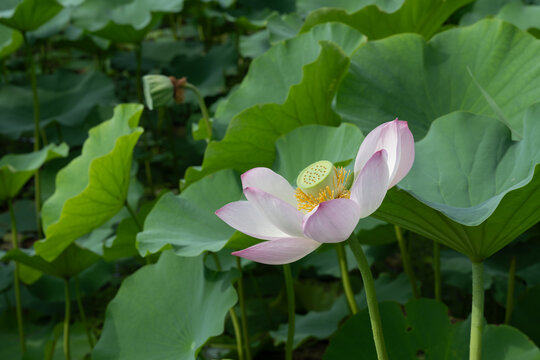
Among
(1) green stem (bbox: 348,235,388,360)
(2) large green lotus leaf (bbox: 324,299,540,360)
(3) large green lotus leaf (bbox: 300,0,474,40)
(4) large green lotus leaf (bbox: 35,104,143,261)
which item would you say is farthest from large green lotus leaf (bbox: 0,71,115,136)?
(1) green stem (bbox: 348,235,388,360)

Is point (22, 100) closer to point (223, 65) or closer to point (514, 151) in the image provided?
point (223, 65)

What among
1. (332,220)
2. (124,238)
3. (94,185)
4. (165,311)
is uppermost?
(332,220)

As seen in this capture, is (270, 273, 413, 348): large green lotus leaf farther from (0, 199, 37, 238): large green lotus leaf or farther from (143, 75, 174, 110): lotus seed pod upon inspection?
(0, 199, 37, 238): large green lotus leaf

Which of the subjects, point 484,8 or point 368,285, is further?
point 484,8

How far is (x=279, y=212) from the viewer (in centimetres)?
61

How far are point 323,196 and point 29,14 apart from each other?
1.65 m

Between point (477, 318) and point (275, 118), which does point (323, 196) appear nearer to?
point (477, 318)

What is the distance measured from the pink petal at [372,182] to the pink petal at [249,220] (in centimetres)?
A: 11

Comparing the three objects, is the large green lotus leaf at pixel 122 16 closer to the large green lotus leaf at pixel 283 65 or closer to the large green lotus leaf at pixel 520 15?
the large green lotus leaf at pixel 283 65

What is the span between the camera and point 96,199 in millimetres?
1336

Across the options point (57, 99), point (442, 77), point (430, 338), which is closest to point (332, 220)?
point (430, 338)

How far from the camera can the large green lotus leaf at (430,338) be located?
92 centimetres

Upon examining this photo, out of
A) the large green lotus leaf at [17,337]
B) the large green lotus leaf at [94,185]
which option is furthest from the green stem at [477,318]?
the large green lotus leaf at [17,337]

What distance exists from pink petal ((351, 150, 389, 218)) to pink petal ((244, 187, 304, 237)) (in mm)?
65
